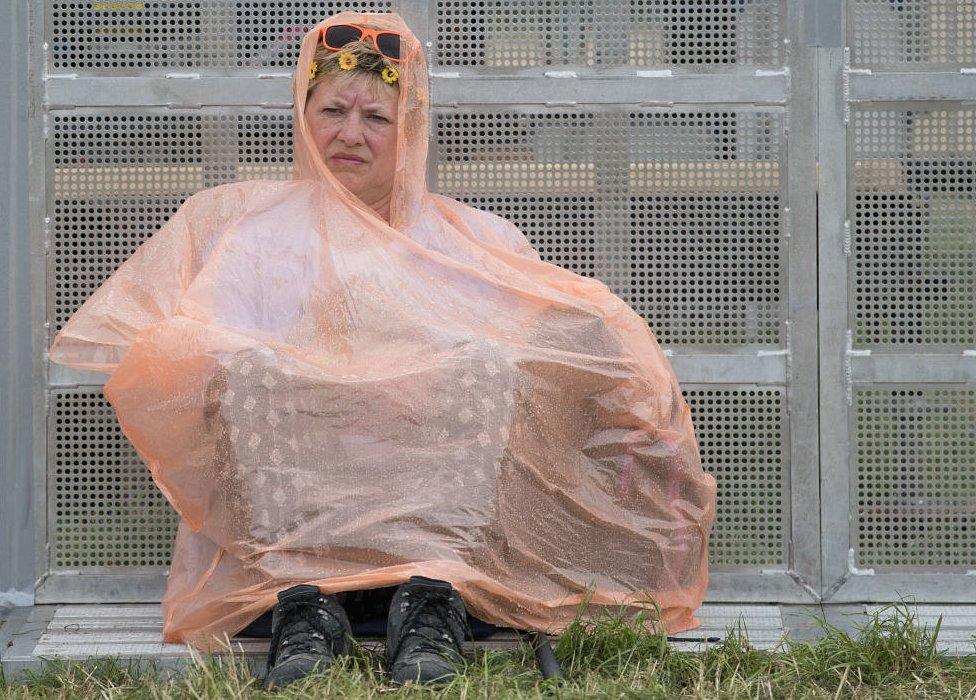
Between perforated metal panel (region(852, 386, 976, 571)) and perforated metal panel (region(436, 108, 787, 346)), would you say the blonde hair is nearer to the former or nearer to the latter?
perforated metal panel (region(436, 108, 787, 346))

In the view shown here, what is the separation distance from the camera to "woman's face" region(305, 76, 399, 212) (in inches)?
123

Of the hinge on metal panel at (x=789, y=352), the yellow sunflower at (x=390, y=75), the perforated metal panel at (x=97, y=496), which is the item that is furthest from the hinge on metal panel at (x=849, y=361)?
the perforated metal panel at (x=97, y=496)

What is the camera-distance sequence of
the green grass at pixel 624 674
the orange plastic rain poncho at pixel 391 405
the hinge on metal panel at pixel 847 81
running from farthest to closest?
the hinge on metal panel at pixel 847 81 < the orange plastic rain poncho at pixel 391 405 < the green grass at pixel 624 674

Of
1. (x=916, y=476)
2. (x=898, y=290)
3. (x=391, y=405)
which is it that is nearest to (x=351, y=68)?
(x=391, y=405)

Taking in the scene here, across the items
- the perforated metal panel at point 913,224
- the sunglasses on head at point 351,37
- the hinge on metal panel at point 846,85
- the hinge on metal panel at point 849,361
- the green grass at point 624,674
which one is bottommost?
the green grass at point 624,674

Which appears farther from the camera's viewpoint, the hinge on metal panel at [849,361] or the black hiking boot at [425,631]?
the hinge on metal panel at [849,361]

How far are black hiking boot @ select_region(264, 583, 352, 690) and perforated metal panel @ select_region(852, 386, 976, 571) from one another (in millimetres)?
1498

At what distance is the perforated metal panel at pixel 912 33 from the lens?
340 centimetres

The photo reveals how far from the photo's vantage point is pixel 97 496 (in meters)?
3.39

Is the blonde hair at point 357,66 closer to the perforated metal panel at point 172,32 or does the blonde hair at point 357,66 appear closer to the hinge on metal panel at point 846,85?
the perforated metal panel at point 172,32

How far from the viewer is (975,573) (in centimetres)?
340

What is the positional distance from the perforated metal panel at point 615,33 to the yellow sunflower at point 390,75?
30cm

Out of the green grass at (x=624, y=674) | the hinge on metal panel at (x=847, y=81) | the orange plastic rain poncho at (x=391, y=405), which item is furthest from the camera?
the hinge on metal panel at (x=847, y=81)

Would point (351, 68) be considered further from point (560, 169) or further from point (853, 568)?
point (853, 568)
